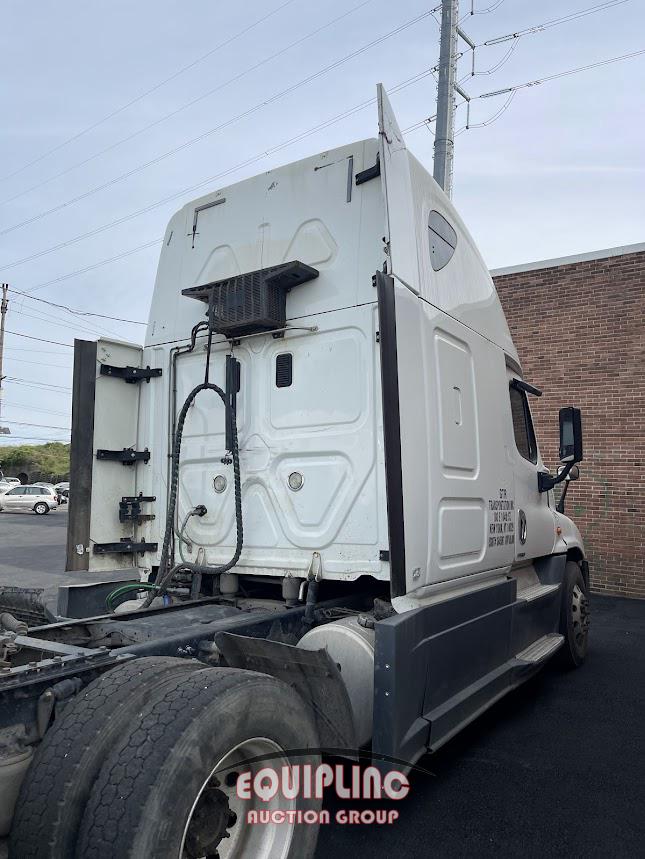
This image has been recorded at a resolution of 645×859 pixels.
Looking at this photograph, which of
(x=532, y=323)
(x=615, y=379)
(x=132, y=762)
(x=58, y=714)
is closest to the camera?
(x=132, y=762)

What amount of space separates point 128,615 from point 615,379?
915 cm

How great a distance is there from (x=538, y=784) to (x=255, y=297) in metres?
3.14

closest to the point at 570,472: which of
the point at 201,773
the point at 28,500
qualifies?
the point at 201,773

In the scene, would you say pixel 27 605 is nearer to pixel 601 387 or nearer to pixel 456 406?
pixel 456 406

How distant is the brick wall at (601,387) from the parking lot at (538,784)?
4.69 metres

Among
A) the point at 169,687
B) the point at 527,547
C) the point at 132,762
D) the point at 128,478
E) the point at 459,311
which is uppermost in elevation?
the point at 459,311

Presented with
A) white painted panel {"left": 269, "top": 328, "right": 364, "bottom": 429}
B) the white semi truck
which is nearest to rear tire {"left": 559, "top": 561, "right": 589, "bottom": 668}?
the white semi truck

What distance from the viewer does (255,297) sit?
4.01 meters

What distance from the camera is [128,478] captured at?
469 centimetres

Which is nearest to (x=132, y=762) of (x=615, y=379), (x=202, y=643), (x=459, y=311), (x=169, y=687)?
(x=169, y=687)

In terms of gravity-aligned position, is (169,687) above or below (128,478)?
below

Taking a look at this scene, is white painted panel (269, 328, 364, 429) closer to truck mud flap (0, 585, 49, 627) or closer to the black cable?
the black cable

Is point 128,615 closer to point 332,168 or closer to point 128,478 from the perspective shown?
point 128,478

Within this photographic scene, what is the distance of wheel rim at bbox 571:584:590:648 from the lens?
5922mm
